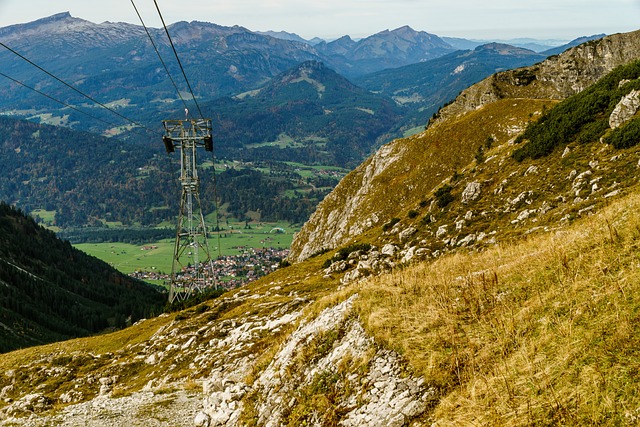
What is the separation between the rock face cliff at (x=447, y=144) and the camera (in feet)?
225

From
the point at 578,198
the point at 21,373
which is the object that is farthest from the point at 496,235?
the point at 21,373

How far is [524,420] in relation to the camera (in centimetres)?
757

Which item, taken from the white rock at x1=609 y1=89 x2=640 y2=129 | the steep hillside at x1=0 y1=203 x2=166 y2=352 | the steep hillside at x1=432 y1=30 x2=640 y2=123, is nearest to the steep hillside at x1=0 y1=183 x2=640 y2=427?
the white rock at x1=609 y1=89 x2=640 y2=129

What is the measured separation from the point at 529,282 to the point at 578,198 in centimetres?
2083

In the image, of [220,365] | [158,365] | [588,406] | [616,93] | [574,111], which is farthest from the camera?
[574,111]

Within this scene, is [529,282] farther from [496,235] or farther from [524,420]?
[496,235]

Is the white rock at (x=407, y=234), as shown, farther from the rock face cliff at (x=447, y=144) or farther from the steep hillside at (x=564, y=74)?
the steep hillside at (x=564, y=74)

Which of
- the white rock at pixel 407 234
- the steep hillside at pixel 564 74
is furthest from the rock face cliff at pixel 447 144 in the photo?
the white rock at pixel 407 234

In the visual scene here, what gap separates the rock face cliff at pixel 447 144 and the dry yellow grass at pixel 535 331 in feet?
139

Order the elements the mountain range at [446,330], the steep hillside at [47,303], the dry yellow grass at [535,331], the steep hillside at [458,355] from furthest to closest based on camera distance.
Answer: the steep hillside at [47,303] → the mountain range at [446,330] → the steep hillside at [458,355] → the dry yellow grass at [535,331]

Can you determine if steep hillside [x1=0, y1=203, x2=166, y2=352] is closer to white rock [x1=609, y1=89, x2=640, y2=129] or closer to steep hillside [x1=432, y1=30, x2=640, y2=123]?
white rock [x1=609, y1=89, x2=640, y2=129]

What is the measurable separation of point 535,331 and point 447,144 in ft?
224

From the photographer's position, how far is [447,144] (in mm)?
74125

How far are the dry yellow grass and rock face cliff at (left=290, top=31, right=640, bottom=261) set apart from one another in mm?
42284
